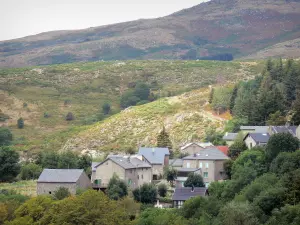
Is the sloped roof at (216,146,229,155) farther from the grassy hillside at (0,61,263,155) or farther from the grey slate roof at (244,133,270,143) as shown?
the grassy hillside at (0,61,263,155)

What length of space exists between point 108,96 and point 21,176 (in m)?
89.0

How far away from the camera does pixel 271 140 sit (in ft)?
228

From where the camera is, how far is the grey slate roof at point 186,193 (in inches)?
2781

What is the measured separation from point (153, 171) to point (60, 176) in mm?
13578

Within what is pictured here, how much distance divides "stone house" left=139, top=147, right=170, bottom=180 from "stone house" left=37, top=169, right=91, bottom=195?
11.2 metres

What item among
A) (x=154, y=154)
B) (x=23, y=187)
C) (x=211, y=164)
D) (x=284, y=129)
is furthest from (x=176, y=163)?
(x=23, y=187)

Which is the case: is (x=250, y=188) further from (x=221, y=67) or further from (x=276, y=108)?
(x=221, y=67)

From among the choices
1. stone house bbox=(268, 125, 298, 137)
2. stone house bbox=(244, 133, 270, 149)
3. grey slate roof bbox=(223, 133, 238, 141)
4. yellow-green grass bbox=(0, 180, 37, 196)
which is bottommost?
yellow-green grass bbox=(0, 180, 37, 196)

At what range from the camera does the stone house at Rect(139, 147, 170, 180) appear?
8500 cm

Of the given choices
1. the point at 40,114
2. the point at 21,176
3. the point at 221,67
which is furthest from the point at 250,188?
the point at 221,67

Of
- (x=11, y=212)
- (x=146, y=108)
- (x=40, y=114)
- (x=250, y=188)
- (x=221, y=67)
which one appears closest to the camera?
(x=250, y=188)

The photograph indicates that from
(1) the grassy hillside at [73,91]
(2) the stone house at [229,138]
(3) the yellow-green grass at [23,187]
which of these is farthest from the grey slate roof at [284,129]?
(1) the grassy hillside at [73,91]

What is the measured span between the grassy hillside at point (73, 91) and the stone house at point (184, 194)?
187 ft

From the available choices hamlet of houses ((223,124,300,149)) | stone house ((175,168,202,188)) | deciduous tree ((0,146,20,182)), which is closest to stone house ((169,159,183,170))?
stone house ((175,168,202,188))
